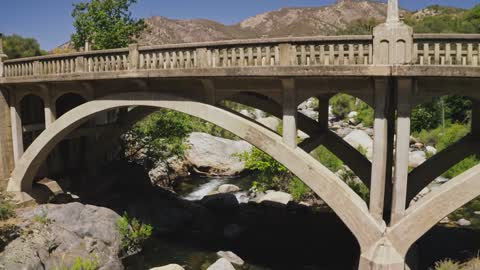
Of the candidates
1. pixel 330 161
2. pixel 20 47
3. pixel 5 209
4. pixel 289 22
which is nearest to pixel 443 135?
pixel 330 161

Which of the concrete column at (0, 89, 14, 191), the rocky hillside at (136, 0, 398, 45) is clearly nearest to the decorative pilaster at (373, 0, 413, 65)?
the concrete column at (0, 89, 14, 191)

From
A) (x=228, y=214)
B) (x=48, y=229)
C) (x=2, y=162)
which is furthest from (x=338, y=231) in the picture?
(x=2, y=162)

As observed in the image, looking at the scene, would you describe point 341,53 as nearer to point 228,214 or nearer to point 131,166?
point 228,214

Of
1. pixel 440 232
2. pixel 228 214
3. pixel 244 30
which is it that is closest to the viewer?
pixel 440 232

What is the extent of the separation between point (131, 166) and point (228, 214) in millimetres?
5603

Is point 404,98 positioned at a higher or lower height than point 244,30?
lower

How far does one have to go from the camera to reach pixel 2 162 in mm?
17547

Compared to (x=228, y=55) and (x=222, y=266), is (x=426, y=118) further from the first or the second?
(x=228, y=55)

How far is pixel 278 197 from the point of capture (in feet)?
71.9

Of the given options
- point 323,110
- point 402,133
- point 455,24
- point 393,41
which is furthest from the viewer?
point 455,24

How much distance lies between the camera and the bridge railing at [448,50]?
864 centimetres

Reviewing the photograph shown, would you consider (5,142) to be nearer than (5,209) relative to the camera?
No

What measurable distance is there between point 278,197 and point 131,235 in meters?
8.77

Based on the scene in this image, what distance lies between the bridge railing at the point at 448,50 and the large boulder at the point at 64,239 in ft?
36.6
